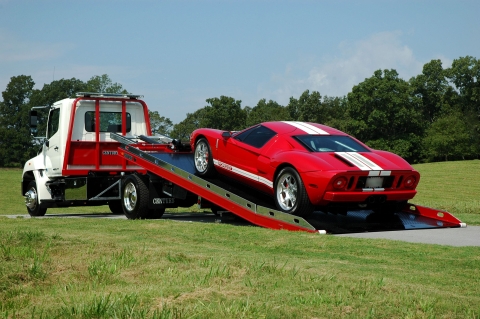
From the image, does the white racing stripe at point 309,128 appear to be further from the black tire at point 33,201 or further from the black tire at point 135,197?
the black tire at point 33,201

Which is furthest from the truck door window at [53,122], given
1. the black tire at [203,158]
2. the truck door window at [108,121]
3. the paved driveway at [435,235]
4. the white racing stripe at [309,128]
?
the paved driveway at [435,235]

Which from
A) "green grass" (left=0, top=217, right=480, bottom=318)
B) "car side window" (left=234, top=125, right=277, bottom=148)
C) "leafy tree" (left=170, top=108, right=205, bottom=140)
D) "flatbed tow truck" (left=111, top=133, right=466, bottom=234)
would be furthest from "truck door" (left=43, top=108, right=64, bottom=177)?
"leafy tree" (left=170, top=108, right=205, bottom=140)

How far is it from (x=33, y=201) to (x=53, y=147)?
1.81m

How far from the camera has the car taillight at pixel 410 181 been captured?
11.4 m

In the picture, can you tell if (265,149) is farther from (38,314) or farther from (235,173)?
(38,314)

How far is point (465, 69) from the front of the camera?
9500 cm

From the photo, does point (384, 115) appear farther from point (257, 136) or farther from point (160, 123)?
point (257, 136)

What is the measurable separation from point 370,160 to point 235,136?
2.80 meters

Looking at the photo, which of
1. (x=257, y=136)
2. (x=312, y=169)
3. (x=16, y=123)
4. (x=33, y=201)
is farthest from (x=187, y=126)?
(x=312, y=169)

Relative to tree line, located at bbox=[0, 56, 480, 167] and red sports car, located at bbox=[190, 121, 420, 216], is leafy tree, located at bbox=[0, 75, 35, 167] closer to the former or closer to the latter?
tree line, located at bbox=[0, 56, 480, 167]

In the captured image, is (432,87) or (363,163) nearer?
(363,163)

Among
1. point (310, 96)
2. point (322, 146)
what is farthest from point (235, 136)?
point (310, 96)

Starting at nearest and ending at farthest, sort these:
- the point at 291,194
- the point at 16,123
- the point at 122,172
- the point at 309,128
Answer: the point at 291,194, the point at 309,128, the point at 122,172, the point at 16,123

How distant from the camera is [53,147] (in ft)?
56.7
